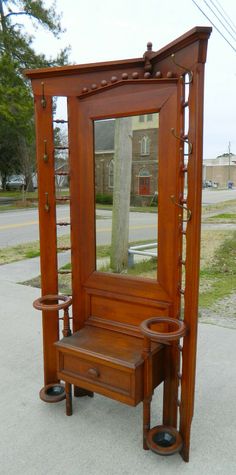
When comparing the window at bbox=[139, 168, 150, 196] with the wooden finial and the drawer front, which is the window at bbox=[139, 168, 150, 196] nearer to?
the wooden finial

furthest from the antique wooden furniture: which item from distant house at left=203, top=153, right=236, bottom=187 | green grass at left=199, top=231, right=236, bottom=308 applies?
distant house at left=203, top=153, right=236, bottom=187

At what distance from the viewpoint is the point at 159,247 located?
1889 mm

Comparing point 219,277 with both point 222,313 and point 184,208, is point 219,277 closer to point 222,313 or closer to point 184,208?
point 222,313

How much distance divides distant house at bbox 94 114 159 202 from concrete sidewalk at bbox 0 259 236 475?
4.33 feet

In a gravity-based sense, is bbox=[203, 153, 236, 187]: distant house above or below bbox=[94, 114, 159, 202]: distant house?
above

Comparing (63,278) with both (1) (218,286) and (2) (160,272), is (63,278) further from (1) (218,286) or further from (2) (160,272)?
(2) (160,272)

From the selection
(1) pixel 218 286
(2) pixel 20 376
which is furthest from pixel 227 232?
(2) pixel 20 376

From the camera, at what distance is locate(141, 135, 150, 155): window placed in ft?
6.56

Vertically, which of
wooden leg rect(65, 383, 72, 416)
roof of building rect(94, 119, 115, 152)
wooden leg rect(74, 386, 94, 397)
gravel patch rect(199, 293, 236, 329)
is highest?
roof of building rect(94, 119, 115, 152)

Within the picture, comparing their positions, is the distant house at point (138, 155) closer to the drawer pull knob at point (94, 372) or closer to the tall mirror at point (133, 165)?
the tall mirror at point (133, 165)

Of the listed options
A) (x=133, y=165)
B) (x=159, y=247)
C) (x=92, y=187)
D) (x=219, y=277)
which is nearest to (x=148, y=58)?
(x=133, y=165)

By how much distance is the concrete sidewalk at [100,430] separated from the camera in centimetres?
176

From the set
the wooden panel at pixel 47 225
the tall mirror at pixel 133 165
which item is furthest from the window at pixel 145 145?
the wooden panel at pixel 47 225

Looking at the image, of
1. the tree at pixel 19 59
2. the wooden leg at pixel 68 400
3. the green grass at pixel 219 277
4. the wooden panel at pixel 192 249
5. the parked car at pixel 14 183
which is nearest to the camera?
the wooden panel at pixel 192 249
